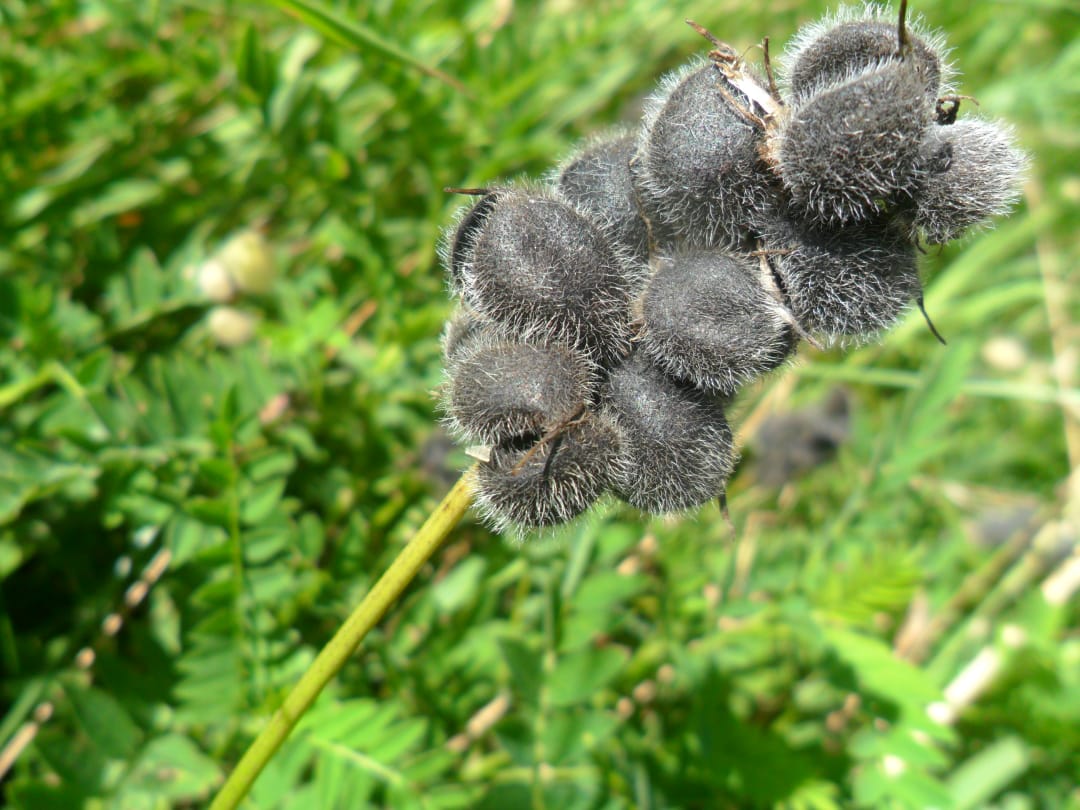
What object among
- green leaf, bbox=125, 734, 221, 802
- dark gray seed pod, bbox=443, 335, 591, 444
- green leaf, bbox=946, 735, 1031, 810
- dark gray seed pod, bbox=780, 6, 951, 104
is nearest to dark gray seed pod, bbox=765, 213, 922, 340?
dark gray seed pod, bbox=780, 6, 951, 104

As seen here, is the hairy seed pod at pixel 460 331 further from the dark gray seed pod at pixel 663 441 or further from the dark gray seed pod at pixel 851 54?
the dark gray seed pod at pixel 851 54

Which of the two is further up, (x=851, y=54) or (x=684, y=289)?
(x=851, y=54)

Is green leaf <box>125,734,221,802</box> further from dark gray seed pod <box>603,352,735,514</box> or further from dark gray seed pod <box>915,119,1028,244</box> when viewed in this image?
dark gray seed pod <box>915,119,1028,244</box>

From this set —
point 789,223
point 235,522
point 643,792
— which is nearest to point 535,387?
point 789,223

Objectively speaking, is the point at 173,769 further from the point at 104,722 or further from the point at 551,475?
the point at 551,475

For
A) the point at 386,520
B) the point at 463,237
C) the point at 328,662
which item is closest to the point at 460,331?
the point at 463,237

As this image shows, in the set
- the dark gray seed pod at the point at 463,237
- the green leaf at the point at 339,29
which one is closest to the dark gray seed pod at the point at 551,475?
the dark gray seed pod at the point at 463,237

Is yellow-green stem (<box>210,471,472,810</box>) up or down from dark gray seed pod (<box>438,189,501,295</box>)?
down

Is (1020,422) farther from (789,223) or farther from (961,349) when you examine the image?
(789,223)
